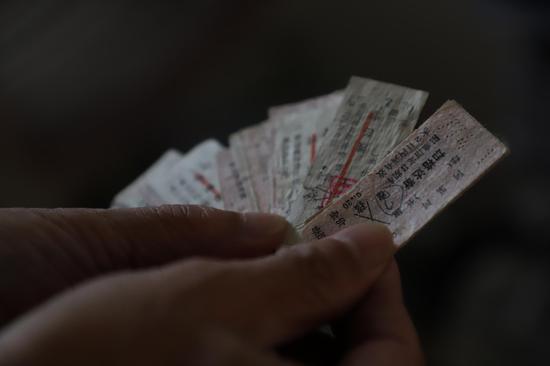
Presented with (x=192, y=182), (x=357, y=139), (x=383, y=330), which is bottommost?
(x=383, y=330)

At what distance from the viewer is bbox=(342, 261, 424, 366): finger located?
0.68 meters

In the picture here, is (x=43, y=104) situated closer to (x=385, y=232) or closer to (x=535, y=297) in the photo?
(x=385, y=232)

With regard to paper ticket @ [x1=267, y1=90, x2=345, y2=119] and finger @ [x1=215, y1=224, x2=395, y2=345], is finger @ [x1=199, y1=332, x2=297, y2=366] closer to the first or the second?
finger @ [x1=215, y1=224, x2=395, y2=345]

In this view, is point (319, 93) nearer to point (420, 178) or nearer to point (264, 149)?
point (264, 149)

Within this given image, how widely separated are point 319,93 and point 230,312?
87cm

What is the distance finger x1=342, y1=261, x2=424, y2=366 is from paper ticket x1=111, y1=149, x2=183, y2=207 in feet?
1.98

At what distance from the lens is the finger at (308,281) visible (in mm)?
600

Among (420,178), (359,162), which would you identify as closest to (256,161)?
(359,162)

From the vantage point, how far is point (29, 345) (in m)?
0.49

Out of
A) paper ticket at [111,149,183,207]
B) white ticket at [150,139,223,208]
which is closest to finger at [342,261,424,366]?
white ticket at [150,139,223,208]

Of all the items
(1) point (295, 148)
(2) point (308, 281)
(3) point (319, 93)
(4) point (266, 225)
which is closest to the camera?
(2) point (308, 281)

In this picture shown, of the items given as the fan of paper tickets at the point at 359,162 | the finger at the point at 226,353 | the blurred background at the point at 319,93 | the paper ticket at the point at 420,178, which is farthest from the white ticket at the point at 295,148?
the finger at the point at 226,353

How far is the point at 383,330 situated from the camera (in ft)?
2.33

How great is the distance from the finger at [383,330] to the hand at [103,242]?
0.51 feet
